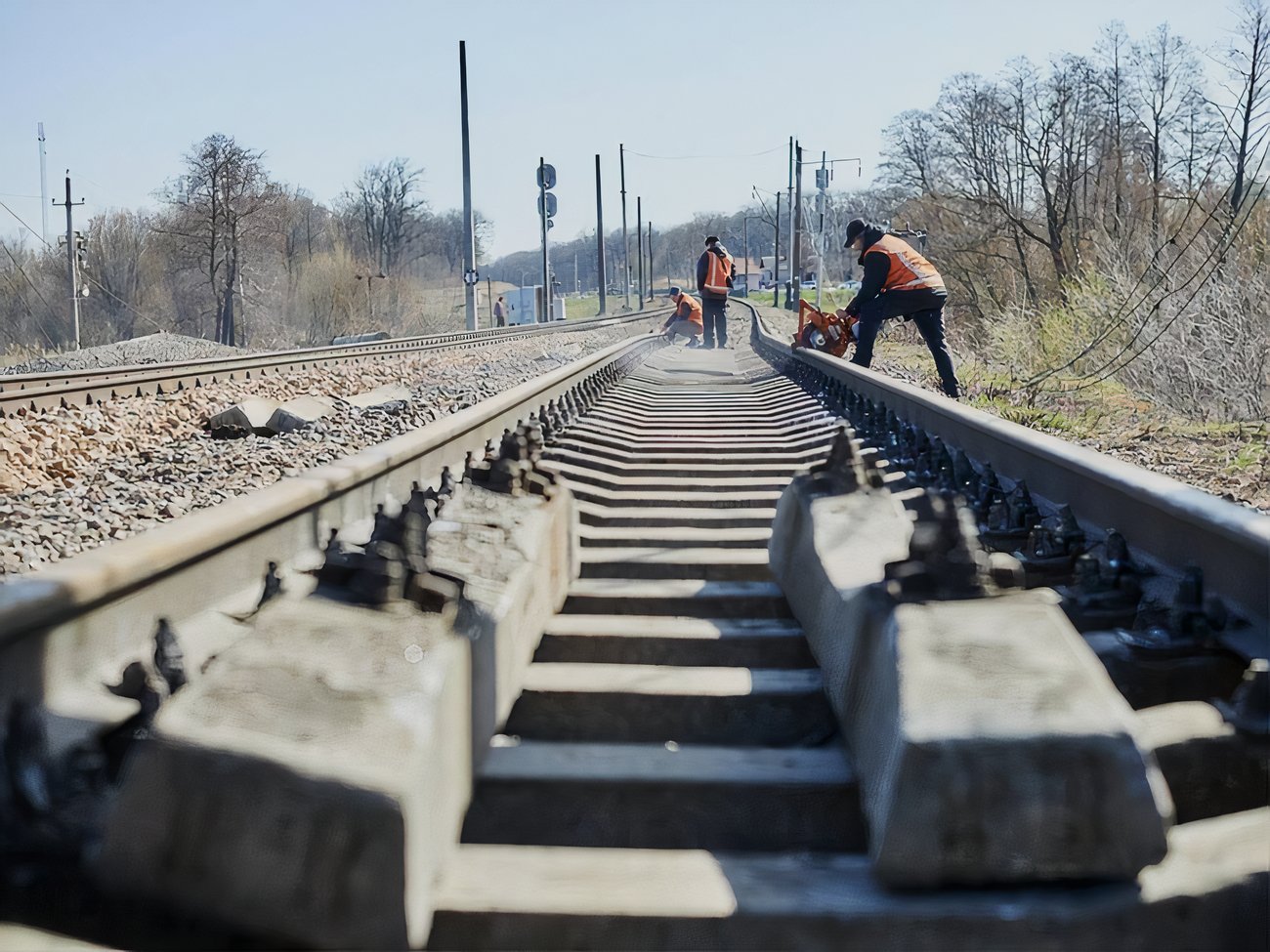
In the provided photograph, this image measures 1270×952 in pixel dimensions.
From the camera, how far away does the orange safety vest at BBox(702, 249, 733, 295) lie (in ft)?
64.1

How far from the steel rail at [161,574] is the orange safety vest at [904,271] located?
305 inches

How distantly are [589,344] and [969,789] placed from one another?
70.0 feet

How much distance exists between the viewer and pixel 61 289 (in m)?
61.8

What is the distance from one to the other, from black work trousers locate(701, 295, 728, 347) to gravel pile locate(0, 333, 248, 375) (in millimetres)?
9783

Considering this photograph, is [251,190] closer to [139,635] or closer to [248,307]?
[248,307]

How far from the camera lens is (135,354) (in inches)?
1042

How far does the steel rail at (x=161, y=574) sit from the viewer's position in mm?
2176

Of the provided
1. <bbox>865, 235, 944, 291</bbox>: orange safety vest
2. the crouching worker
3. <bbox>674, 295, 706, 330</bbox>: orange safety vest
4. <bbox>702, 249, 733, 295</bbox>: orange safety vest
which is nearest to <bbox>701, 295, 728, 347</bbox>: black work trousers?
<bbox>702, 249, 733, 295</bbox>: orange safety vest

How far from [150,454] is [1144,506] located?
7232mm

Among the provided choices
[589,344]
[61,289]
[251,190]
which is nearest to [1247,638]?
[589,344]

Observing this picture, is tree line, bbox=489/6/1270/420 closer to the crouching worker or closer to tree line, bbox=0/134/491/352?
the crouching worker

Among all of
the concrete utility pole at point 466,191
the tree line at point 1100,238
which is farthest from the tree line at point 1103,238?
the concrete utility pole at point 466,191

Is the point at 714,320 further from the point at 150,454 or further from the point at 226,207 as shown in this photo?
the point at 226,207

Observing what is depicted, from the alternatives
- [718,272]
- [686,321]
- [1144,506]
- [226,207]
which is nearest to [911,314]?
[1144,506]
